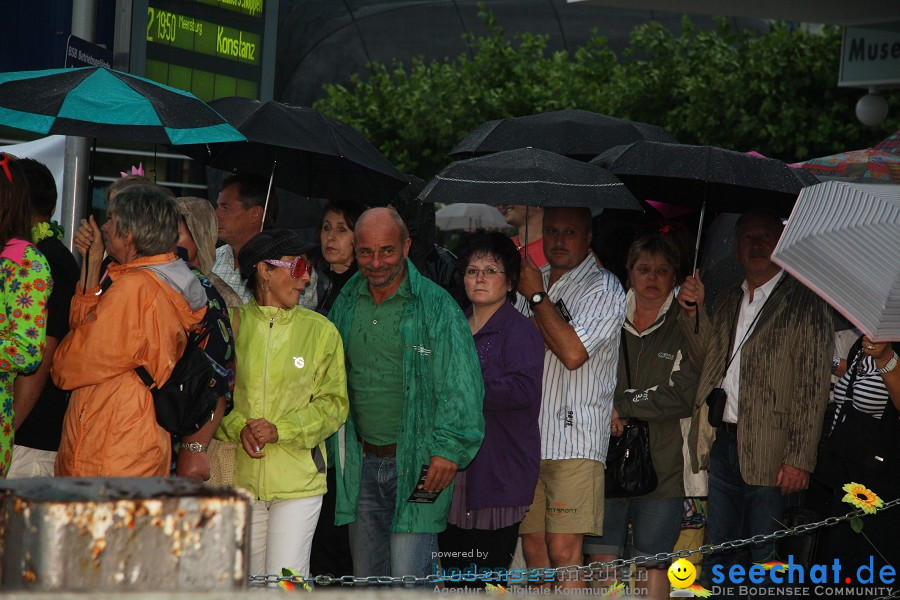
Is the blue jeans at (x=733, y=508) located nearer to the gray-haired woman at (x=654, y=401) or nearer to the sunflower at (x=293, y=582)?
the gray-haired woman at (x=654, y=401)

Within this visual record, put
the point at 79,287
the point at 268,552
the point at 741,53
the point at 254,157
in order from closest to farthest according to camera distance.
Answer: the point at 79,287, the point at 268,552, the point at 254,157, the point at 741,53

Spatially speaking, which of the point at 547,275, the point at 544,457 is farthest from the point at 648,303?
the point at 544,457

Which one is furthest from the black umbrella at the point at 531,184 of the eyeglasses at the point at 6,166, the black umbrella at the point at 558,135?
the eyeglasses at the point at 6,166

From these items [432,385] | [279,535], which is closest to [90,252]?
[279,535]

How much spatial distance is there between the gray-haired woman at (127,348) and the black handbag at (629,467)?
248cm

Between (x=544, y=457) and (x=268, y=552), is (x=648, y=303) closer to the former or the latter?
(x=544, y=457)

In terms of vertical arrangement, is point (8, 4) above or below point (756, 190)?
above

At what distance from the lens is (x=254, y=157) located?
301 inches

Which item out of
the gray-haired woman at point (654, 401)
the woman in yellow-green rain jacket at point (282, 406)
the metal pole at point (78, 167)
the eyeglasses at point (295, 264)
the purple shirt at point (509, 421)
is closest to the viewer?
the woman in yellow-green rain jacket at point (282, 406)

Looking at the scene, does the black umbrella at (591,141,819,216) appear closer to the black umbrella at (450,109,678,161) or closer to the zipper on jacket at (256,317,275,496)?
A: the black umbrella at (450,109,678,161)

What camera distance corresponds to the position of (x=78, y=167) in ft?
23.8

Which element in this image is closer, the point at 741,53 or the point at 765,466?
the point at 765,466

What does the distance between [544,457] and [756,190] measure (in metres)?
1.99

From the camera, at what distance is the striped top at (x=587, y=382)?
6.30 metres
